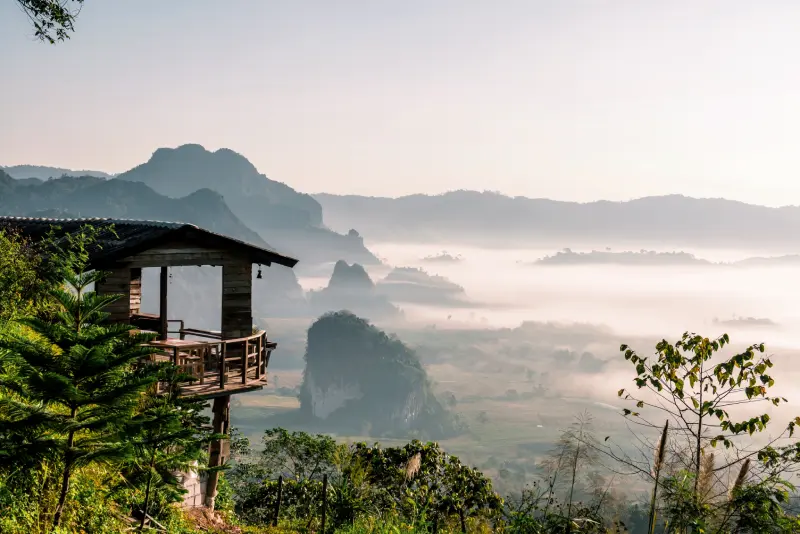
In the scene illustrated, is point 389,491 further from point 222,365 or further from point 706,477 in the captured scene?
point 706,477

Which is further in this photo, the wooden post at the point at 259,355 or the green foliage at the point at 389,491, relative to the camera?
the wooden post at the point at 259,355

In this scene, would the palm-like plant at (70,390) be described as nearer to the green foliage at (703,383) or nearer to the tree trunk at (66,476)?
the tree trunk at (66,476)

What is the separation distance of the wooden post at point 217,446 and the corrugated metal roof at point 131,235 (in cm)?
358

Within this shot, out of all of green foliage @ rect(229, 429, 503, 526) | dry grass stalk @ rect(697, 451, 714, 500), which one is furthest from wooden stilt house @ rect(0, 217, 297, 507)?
dry grass stalk @ rect(697, 451, 714, 500)

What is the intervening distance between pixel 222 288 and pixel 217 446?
438 cm

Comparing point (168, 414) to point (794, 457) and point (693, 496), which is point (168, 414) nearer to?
point (693, 496)

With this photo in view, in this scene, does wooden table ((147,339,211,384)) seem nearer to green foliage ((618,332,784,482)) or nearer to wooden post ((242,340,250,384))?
wooden post ((242,340,250,384))

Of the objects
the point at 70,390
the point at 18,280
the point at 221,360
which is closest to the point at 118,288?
the point at 18,280

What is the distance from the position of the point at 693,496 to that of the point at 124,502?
8.12 meters

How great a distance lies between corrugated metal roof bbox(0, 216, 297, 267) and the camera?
1483cm

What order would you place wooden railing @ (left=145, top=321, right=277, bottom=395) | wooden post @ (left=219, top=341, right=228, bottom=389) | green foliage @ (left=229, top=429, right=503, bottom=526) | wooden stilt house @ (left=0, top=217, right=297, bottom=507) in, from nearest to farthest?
wooden railing @ (left=145, top=321, right=277, bottom=395), wooden post @ (left=219, top=341, right=228, bottom=389), green foliage @ (left=229, top=429, right=503, bottom=526), wooden stilt house @ (left=0, top=217, right=297, bottom=507)

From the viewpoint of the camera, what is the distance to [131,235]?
51.4 feet

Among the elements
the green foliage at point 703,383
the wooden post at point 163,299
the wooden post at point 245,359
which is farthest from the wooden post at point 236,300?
the green foliage at point 703,383

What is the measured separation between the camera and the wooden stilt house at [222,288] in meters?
14.6
